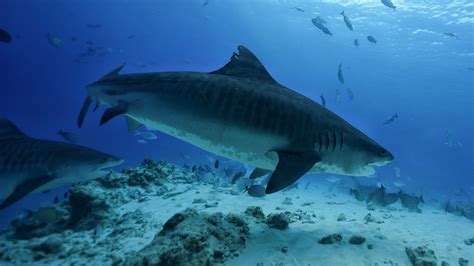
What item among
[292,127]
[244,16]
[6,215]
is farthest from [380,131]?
[292,127]

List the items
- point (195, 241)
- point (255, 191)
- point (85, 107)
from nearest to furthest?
1. point (195, 241)
2. point (85, 107)
3. point (255, 191)

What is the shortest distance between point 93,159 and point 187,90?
214 cm

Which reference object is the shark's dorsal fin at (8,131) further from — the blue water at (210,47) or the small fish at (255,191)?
the blue water at (210,47)

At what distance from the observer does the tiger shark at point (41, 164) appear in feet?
17.0

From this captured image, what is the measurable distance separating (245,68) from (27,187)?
12.1 ft

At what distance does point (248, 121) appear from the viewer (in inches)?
179

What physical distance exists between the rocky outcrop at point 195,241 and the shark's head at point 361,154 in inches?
68.8

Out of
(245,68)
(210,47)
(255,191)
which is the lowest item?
(255,191)

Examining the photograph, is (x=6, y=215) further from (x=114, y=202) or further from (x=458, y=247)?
(x=458, y=247)

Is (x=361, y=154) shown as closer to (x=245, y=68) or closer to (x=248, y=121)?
(x=248, y=121)

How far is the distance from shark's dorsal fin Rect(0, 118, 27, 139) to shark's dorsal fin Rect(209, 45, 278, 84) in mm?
3722

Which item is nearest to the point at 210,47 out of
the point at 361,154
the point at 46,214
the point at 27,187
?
the point at 46,214

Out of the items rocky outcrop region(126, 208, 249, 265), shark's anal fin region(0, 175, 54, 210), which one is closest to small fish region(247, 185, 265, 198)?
rocky outcrop region(126, 208, 249, 265)

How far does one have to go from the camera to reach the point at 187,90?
4738mm
